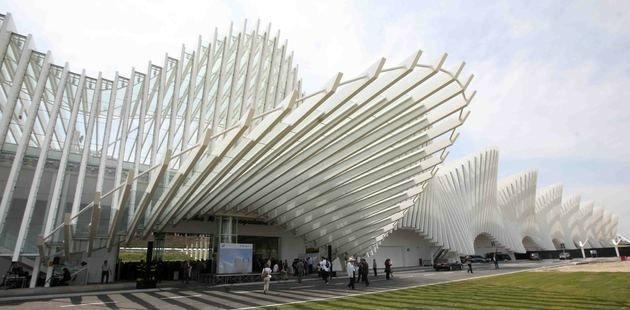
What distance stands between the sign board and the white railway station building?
2913mm

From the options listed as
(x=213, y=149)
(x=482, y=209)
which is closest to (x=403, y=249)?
(x=482, y=209)

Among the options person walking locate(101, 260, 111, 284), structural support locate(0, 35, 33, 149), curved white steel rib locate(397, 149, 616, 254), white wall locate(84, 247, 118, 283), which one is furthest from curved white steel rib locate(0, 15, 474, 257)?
curved white steel rib locate(397, 149, 616, 254)

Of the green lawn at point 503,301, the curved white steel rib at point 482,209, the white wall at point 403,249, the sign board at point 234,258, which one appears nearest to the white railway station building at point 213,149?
the sign board at point 234,258

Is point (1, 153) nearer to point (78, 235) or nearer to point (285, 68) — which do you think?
point (78, 235)

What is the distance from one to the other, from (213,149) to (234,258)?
644cm

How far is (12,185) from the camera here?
60.8ft

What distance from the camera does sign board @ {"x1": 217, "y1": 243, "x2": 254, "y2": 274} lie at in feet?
68.3

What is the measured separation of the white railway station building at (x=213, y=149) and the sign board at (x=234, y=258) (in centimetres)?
291

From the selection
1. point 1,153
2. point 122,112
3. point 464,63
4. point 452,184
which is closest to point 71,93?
point 122,112

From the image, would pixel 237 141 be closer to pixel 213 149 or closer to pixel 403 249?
pixel 213 149

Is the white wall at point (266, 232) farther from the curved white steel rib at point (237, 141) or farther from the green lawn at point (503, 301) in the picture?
the green lawn at point (503, 301)

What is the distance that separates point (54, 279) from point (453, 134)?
74.9 feet

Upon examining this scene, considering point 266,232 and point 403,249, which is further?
point 403,249

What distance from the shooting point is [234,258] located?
840 inches
